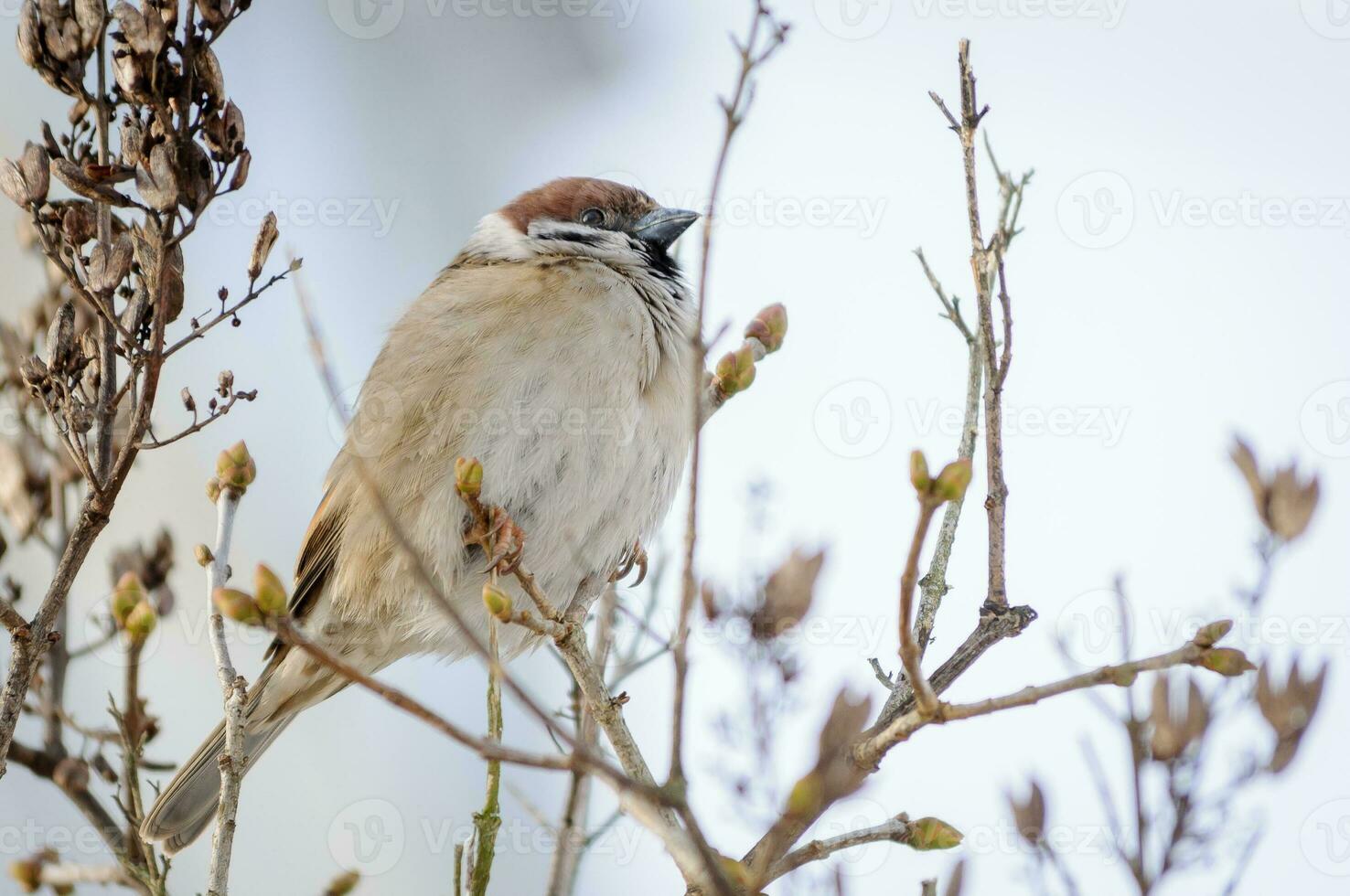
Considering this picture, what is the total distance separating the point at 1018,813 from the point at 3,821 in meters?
3.71

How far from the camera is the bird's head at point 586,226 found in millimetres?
3846

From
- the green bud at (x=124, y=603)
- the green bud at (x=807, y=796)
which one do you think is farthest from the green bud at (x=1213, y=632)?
the green bud at (x=124, y=603)

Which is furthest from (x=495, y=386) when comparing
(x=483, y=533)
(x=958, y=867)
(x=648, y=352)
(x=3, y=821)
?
(x=3, y=821)

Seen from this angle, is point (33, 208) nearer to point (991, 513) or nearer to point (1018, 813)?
point (991, 513)

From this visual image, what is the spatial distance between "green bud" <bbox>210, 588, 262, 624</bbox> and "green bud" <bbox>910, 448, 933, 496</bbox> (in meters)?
0.89

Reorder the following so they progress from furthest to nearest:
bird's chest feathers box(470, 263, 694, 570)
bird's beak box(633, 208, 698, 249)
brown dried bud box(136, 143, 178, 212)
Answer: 1. bird's beak box(633, 208, 698, 249)
2. bird's chest feathers box(470, 263, 694, 570)
3. brown dried bud box(136, 143, 178, 212)

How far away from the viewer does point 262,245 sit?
2250 mm

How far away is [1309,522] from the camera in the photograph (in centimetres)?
213

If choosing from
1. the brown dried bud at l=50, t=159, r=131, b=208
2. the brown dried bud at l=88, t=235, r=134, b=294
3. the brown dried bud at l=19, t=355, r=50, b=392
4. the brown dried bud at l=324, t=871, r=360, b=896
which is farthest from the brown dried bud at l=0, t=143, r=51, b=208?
the brown dried bud at l=324, t=871, r=360, b=896

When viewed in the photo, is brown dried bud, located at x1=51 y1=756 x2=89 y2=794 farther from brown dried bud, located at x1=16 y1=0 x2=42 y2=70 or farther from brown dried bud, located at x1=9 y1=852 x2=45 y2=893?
brown dried bud, located at x1=16 y1=0 x2=42 y2=70

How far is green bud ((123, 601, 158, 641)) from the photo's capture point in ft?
7.38

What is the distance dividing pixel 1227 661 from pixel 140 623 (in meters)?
1.77

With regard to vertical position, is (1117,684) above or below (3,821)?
below

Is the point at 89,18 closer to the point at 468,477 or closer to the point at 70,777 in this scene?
the point at 468,477
